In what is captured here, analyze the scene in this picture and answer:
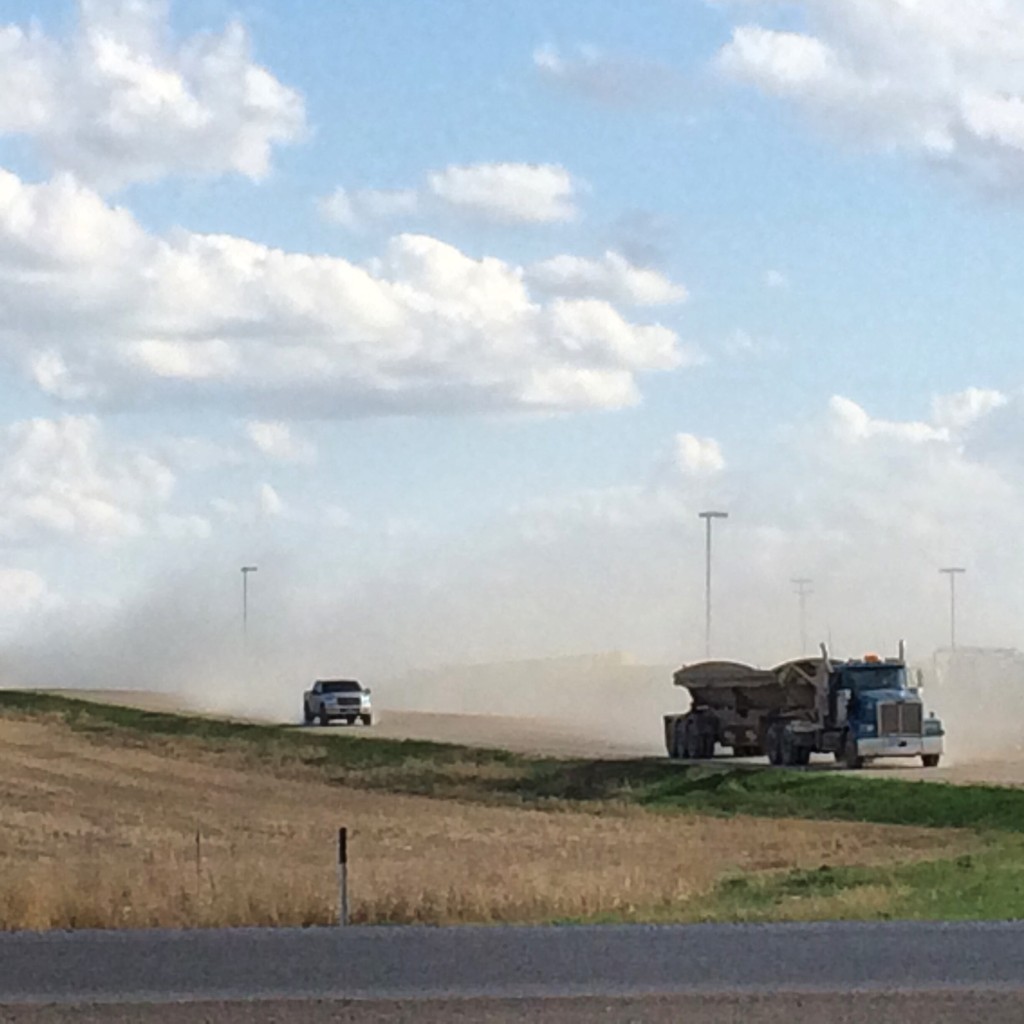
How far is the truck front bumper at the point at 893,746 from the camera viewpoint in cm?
5478

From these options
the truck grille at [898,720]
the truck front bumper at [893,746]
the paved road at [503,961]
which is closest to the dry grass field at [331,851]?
the paved road at [503,961]

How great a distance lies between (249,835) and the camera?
38.7m

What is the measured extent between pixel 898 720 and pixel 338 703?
35.7 m

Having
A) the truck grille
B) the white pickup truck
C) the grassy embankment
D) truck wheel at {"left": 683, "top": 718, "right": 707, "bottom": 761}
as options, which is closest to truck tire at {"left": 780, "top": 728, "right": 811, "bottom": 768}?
the truck grille

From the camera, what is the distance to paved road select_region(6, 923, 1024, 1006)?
13.1 meters

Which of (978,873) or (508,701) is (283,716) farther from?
(978,873)

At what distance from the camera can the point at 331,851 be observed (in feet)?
107

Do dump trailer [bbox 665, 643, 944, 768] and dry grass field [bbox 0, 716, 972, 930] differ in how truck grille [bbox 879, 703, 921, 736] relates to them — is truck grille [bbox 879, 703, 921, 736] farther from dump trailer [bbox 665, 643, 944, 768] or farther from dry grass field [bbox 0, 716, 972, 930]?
dry grass field [bbox 0, 716, 972, 930]

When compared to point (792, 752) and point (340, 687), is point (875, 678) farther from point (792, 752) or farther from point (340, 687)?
point (340, 687)

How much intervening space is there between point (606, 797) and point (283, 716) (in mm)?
50837

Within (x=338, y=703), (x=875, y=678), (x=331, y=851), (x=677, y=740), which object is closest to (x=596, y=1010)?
(x=331, y=851)

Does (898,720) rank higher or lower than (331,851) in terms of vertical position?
higher

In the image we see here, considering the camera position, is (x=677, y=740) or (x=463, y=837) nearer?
(x=463, y=837)

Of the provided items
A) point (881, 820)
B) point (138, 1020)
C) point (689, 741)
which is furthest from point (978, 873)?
point (689, 741)
